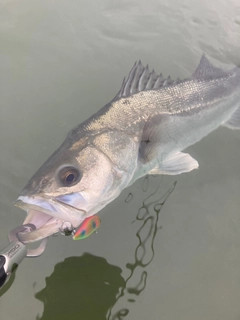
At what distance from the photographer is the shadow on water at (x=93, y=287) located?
8.51 ft

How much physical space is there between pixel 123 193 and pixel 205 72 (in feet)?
4.89

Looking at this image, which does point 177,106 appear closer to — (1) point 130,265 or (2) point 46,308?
(1) point 130,265

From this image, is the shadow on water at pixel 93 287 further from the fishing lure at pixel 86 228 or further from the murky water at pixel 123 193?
the fishing lure at pixel 86 228

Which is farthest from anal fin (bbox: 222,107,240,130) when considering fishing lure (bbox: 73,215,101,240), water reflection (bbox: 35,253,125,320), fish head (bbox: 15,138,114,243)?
fishing lure (bbox: 73,215,101,240)

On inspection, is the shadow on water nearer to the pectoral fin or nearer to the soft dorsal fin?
the pectoral fin

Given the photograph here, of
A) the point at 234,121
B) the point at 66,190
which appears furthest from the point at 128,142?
the point at 234,121

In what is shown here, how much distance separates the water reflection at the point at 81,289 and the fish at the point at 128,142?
0.73m

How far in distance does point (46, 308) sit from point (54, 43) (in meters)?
3.54

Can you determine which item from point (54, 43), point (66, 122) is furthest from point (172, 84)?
point (54, 43)

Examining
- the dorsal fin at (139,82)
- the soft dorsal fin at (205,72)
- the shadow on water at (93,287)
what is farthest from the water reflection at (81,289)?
the soft dorsal fin at (205,72)

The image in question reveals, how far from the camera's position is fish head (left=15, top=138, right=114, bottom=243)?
6.64ft

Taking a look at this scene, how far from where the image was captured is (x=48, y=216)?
83.4 inches

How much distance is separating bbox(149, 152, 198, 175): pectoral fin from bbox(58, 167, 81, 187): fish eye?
0.89 metres

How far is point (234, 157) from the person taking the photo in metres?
3.73
